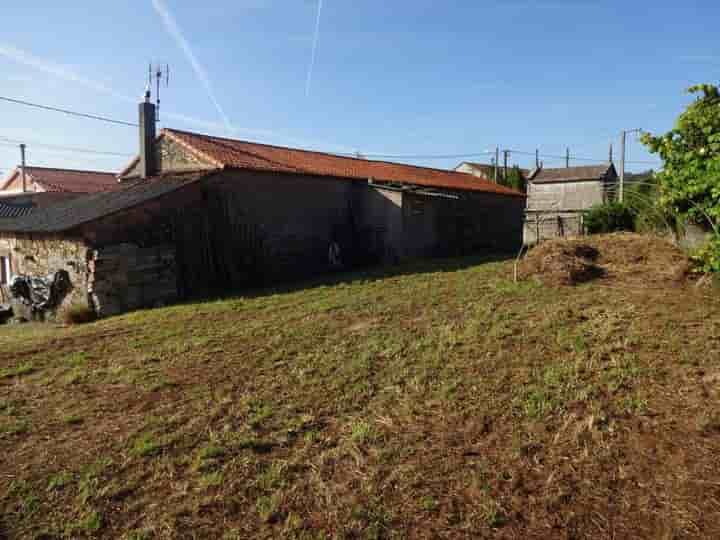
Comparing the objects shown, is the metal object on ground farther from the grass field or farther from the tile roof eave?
the tile roof eave

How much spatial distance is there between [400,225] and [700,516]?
13553 millimetres

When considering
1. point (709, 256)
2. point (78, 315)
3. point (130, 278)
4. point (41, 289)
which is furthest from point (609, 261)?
point (41, 289)

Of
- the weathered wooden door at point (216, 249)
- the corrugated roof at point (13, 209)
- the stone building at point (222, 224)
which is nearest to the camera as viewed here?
the stone building at point (222, 224)

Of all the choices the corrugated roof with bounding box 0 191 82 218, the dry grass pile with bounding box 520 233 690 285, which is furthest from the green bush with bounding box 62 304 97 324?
the corrugated roof with bounding box 0 191 82 218

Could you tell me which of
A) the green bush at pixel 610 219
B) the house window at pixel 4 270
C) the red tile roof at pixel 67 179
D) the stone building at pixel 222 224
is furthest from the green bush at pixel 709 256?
the red tile roof at pixel 67 179

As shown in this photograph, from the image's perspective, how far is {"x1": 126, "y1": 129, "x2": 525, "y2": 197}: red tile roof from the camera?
1488cm

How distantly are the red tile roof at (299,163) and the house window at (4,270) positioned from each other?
6.11 meters

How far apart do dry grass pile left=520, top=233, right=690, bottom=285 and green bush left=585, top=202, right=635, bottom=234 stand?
156 inches

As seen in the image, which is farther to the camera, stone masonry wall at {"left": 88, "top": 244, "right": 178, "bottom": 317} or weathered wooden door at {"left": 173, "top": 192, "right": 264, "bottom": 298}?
weathered wooden door at {"left": 173, "top": 192, "right": 264, "bottom": 298}

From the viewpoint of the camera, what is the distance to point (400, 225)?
53.7 feet

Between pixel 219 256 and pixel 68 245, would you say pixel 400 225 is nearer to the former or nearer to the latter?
pixel 219 256

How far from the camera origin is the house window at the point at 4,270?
14.4 m

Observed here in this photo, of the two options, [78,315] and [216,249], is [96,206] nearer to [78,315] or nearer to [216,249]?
[216,249]

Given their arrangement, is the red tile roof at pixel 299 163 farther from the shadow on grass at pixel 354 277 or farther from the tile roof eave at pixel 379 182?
the shadow on grass at pixel 354 277
